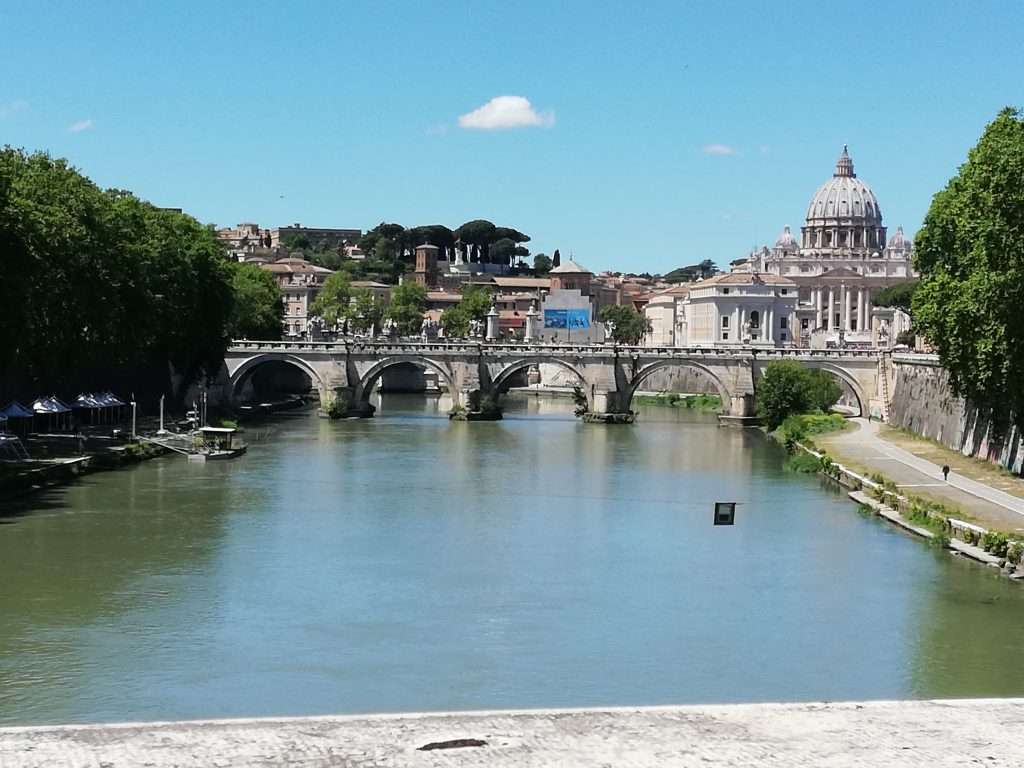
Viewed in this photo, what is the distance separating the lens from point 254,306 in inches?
2936

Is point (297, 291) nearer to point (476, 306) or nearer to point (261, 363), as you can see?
point (476, 306)

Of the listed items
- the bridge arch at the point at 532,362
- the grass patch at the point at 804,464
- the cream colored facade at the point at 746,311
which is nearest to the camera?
the grass patch at the point at 804,464

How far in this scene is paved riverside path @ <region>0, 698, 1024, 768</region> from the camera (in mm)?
14523

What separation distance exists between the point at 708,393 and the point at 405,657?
220 feet

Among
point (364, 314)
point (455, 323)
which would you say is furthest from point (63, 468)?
point (455, 323)

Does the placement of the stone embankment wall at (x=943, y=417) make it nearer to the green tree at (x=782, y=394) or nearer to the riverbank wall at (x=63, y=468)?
the green tree at (x=782, y=394)

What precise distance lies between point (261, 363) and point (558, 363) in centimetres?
1319

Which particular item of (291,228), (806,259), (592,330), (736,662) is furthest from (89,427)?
(291,228)

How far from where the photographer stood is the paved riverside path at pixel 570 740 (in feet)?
47.6

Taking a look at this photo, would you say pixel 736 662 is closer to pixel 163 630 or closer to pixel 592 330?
pixel 163 630

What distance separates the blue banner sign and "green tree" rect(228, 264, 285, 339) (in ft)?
46.3

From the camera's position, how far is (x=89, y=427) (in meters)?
48.1

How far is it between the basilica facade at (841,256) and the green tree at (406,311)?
113 feet

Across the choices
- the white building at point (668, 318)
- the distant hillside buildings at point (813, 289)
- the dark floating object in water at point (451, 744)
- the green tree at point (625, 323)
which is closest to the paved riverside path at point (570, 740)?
the dark floating object in water at point (451, 744)
